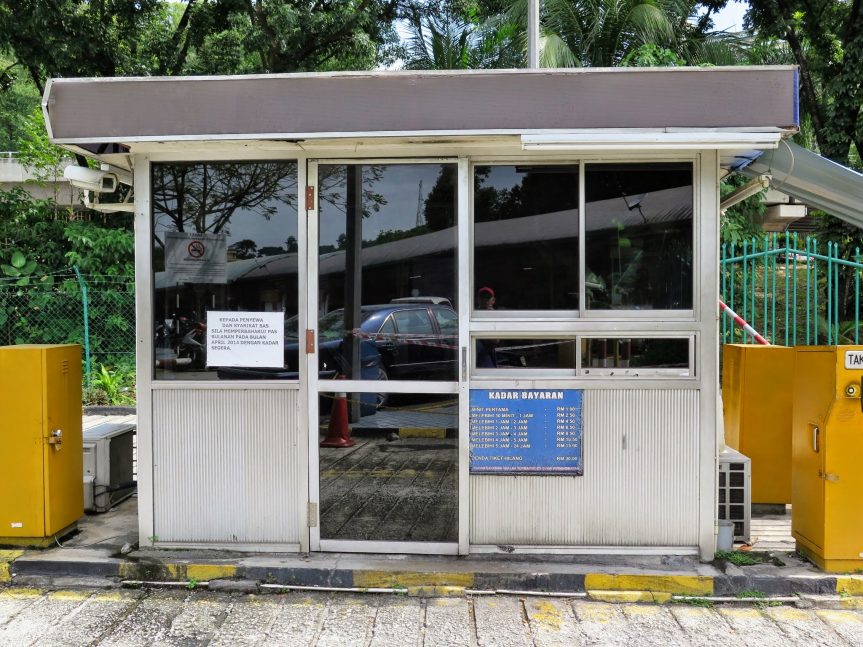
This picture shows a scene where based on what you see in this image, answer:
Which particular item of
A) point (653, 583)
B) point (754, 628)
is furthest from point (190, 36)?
point (754, 628)

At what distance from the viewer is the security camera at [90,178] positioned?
4668 millimetres

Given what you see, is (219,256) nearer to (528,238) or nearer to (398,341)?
(398,341)

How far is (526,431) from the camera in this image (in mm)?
4539

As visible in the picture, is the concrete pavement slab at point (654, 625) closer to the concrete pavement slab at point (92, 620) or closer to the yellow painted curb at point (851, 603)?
the yellow painted curb at point (851, 603)

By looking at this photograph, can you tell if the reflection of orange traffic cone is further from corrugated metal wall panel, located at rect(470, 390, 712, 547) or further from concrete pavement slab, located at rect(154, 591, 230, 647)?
concrete pavement slab, located at rect(154, 591, 230, 647)

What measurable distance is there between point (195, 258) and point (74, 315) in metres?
8.94

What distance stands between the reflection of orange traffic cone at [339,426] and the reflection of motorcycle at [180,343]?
966 mm

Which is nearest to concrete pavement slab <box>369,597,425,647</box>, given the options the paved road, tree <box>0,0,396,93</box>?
the paved road

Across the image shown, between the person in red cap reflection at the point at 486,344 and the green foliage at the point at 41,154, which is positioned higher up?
the green foliage at the point at 41,154

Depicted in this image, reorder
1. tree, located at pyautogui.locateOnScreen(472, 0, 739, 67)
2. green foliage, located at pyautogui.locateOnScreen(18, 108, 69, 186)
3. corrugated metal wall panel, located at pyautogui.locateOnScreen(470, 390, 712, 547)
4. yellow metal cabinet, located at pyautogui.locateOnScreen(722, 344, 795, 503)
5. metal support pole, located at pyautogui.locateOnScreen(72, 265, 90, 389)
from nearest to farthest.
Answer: corrugated metal wall panel, located at pyautogui.locateOnScreen(470, 390, 712, 547) → yellow metal cabinet, located at pyautogui.locateOnScreen(722, 344, 795, 503) → metal support pole, located at pyautogui.locateOnScreen(72, 265, 90, 389) → tree, located at pyautogui.locateOnScreen(472, 0, 739, 67) → green foliage, located at pyautogui.locateOnScreen(18, 108, 69, 186)

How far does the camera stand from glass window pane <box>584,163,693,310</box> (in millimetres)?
4535

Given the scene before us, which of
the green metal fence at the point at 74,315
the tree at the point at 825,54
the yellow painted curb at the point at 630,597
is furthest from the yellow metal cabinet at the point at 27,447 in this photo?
the tree at the point at 825,54

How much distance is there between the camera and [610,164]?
455cm

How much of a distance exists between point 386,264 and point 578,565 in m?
2.33
